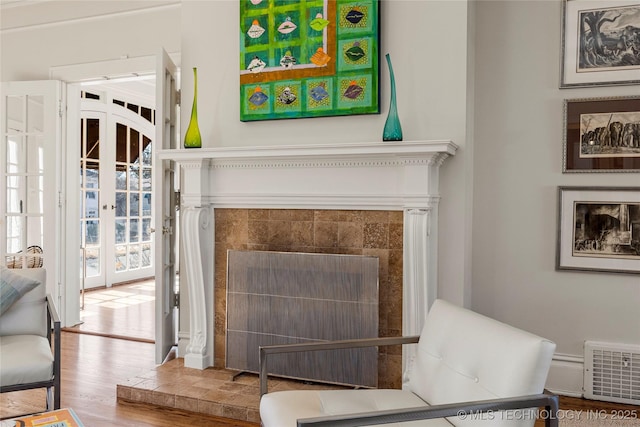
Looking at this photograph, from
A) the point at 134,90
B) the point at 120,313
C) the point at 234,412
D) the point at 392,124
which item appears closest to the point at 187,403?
the point at 234,412

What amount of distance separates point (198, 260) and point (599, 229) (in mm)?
2446

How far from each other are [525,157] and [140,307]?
4.12 meters

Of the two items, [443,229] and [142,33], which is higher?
[142,33]

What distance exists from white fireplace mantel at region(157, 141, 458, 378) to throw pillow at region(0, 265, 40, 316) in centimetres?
93

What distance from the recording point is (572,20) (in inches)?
122

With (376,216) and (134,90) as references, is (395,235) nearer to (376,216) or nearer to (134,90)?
(376,216)

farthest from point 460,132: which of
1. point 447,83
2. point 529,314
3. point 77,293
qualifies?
point 77,293

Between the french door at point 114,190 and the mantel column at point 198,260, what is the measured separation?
3.42 meters

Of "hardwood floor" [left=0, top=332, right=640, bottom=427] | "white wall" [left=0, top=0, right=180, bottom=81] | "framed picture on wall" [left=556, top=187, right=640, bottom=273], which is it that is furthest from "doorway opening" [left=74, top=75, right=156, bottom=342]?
"framed picture on wall" [left=556, top=187, right=640, bottom=273]

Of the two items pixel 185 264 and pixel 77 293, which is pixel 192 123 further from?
pixel 77 293

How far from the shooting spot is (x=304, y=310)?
10.1 ft

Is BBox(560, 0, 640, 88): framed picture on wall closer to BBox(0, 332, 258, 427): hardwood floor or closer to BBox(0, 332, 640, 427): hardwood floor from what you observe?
BBox(0, 332, 640, 427): hardwood floor

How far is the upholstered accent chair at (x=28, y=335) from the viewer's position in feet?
7.68

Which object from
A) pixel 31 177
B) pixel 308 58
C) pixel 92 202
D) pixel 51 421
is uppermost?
pixel 308 58
